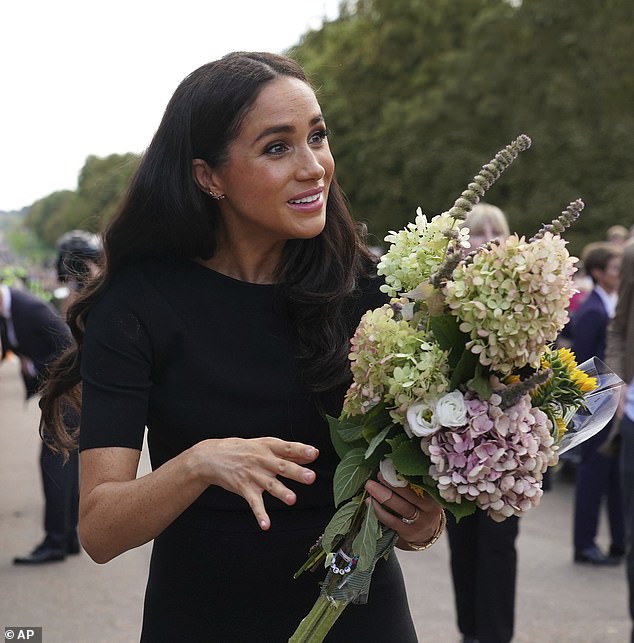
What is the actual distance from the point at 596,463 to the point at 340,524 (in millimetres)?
5871

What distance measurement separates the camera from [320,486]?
2615 mm

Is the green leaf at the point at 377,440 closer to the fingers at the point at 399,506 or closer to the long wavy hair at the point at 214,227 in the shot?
the fingers at the point at 399,506

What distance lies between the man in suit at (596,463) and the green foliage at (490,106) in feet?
58.8

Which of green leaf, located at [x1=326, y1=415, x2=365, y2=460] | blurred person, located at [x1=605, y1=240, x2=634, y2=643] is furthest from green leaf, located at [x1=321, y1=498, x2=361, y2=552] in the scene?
blurred person, located at [x1=605, y1=240, x2=634, y2=643]

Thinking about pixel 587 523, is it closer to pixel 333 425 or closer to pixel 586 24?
pixel 333 425

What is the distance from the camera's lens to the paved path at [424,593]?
605 centimetres

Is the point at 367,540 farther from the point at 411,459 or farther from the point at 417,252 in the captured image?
the point at 417,252

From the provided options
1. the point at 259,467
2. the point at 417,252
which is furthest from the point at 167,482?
the point at 417,252

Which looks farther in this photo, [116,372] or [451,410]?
[116,372]

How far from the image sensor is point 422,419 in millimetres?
2166

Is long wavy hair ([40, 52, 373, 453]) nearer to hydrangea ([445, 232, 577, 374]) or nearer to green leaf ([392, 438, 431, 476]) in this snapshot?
green leaf ([392, 438, 431, 476])

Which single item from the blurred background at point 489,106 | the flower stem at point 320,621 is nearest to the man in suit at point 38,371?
the flower stem at point 320,621

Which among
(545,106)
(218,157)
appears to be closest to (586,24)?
(545,106)

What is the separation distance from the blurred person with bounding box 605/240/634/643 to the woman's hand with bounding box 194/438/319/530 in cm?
329
